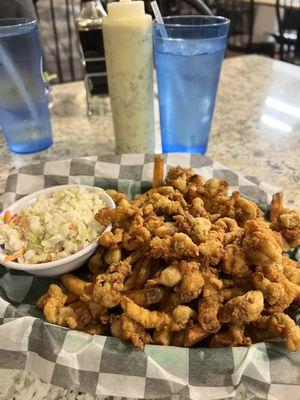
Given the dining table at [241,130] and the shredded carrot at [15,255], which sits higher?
the shredded carrot at [15,255]

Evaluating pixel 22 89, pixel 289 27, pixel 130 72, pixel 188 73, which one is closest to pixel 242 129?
pixel 188 73

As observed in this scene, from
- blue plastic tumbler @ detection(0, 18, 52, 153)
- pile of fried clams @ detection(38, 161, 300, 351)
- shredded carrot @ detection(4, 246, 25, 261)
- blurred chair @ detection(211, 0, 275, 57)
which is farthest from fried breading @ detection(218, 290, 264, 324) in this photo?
blurred chair @ detection(211, 0, 275, 57)

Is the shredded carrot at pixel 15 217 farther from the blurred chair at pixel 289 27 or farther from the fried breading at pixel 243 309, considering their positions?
the blurred chair at pixel 289 27

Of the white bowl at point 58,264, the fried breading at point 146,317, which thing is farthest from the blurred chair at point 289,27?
the fried breading at point 146,317

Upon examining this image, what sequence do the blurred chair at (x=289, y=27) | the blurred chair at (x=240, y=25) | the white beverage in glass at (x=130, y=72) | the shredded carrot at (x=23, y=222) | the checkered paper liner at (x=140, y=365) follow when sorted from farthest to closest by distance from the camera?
the blurred chair at (x=240, y=25)
the blurred chair at (x=289, y=27)
the white beverage in glass at (x=130, y=72)
the shredded carrot at (x=23, y=222)
the checkered paper liner at (x=140, y=365)

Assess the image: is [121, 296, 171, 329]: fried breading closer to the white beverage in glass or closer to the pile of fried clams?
the pile of fried clams

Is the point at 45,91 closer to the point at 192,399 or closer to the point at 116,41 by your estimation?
the point at 116,41

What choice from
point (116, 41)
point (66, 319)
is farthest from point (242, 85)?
point (66, 319)

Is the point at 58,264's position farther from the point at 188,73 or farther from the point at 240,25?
the point at 240,25
